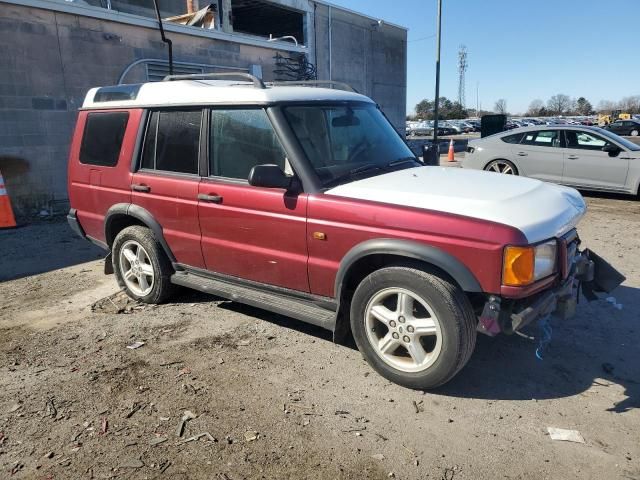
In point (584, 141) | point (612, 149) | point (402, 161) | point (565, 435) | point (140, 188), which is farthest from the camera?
point (584, 141)

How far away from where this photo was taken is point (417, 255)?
9.98ft

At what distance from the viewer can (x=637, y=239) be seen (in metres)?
6.94

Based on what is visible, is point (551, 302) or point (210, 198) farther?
point (210, 198)

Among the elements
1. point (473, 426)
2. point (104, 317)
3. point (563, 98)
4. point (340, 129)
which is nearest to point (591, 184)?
point (340, 129)

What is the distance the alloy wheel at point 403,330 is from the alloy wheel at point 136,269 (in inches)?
93.7

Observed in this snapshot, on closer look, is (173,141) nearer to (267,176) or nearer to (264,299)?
(267,176)

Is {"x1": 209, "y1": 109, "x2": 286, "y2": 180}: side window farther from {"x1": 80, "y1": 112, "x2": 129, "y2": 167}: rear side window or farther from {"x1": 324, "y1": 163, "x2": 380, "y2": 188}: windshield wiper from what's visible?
{"x1": 80, "y1": 112, "x2": 129, "y2": 167}: rear side window

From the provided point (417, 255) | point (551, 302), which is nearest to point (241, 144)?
point (417, 255)

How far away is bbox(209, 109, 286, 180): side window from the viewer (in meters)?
3.73

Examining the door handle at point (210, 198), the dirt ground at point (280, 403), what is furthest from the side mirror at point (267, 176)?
the dirt ground at point (280, 403)

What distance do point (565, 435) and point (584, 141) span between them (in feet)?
29.0

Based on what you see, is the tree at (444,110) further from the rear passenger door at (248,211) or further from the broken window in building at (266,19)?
the rear passenger door at (248,211)

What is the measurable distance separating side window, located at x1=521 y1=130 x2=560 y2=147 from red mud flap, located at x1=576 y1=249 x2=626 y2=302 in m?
7.36

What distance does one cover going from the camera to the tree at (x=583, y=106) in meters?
106
